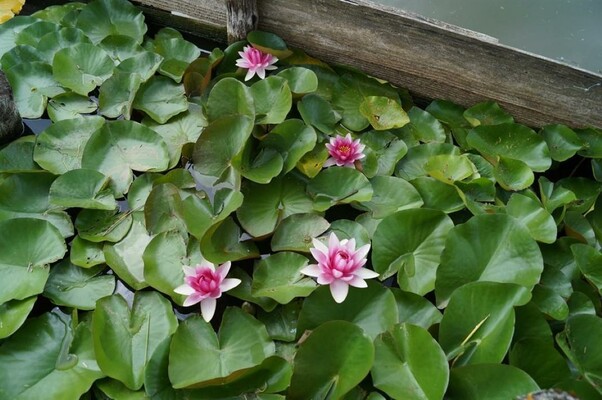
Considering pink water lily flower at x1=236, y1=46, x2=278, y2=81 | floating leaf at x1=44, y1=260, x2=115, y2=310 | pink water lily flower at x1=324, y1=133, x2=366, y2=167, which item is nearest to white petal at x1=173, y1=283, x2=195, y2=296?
floating leaf at x1=44, y1=260, x2=115, y2=310

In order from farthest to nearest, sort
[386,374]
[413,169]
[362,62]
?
[362,62], [413,169], [386,374]

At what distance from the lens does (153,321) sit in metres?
1.37

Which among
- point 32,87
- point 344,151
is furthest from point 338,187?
point 32,87

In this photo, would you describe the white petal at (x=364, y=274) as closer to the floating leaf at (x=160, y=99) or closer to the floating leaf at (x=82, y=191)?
the floating leaf at (x=82, y=191)

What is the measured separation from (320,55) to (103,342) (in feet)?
4.34

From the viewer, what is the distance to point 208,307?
4.43 feet

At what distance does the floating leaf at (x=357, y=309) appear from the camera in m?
1.33

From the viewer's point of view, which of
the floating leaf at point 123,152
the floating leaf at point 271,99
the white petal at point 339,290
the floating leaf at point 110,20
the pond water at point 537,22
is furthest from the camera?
the pond water at point 537,22

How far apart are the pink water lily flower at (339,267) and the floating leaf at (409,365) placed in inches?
5.8

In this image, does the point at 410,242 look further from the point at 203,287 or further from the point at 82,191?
the point at 82,191

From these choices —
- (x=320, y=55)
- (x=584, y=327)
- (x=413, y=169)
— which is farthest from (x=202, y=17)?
(x=584, y=327)

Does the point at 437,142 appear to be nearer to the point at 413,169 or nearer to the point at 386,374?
the point at 413,169

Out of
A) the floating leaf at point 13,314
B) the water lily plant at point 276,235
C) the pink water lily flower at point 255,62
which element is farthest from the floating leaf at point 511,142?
the floating leaf at point 13,314

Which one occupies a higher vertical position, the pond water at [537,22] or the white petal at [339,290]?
the pond water at [537,22]
